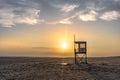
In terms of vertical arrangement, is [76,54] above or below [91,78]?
above

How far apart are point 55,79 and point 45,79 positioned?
1224 millimetres

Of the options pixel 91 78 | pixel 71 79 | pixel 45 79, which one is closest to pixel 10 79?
pixel 45 79

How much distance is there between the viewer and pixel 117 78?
3112cm

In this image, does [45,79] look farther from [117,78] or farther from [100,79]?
[117,78]

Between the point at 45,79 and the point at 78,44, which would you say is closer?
the point at 45,79

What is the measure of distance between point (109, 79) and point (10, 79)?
11.7m

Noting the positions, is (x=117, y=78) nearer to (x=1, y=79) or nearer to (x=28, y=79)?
(x=28, y=79)

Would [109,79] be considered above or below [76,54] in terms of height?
below

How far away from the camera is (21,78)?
31.5 metres

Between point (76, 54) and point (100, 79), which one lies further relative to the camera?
point (76, 54)

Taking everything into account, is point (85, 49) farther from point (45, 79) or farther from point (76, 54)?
point (45, 79)

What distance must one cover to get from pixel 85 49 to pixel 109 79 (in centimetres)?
2641

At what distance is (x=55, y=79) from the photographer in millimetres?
30312

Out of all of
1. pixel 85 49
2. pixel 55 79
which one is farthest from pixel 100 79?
pixel 85 49
